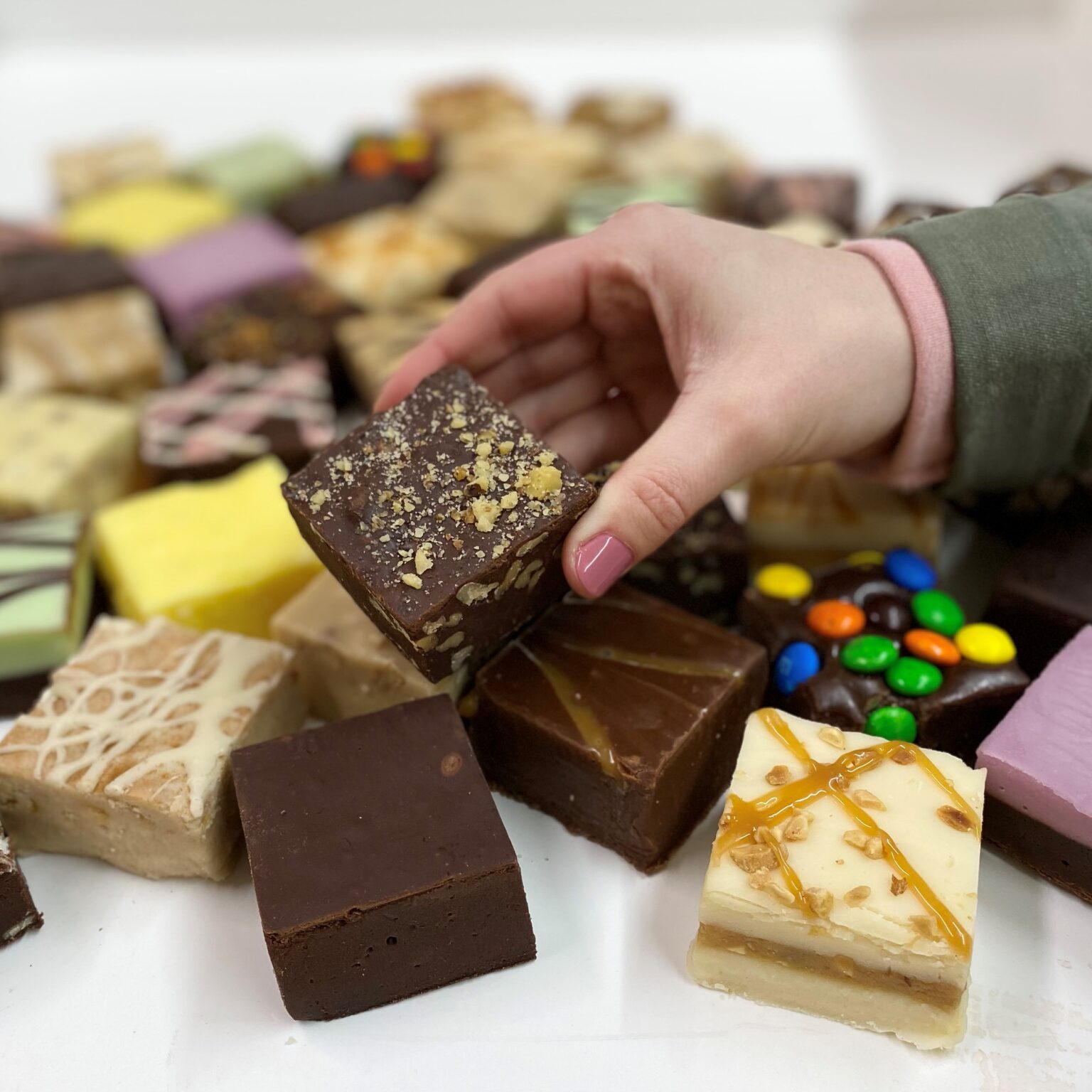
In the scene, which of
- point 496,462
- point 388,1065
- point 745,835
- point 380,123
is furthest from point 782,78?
point 388,1065

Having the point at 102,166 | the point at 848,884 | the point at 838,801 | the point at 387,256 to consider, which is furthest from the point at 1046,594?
the point at 102,166

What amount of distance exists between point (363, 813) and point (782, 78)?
4.29 meters

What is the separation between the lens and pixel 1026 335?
1929 millimetres

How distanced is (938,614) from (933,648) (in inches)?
3.7

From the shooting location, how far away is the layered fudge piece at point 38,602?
2.22 metres

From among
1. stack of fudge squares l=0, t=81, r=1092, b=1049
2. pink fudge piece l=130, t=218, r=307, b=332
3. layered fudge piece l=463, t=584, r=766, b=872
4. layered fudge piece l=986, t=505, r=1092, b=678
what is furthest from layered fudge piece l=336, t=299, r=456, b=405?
Answer: layered fudge piece l=986, t=505, r=1092, b=678

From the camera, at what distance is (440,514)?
5.84 feet

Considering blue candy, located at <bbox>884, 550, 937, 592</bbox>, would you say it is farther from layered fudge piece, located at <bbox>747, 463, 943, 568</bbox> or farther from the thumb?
the thumb

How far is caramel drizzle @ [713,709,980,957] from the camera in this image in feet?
5.24

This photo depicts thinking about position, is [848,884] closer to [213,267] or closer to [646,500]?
[646,500]

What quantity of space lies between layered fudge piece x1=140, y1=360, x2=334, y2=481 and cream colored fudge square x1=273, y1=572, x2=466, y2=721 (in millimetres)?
567

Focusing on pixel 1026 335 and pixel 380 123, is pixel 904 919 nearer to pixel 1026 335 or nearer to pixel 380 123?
pixel 1026 335

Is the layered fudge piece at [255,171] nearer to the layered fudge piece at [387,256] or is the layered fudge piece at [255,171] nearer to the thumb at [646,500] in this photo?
the layered fudge piece at [387,256]

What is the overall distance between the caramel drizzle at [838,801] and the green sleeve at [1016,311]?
64 centimetres
